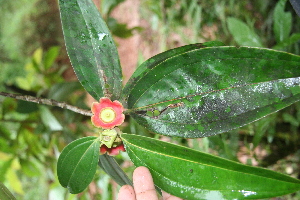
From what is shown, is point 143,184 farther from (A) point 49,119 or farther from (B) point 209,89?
(A) point 49,119

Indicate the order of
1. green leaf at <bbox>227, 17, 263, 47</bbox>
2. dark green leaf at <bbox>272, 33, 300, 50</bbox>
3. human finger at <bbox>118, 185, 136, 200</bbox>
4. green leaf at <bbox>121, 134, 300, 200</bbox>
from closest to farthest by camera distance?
green leaf at <bbox>121, 134, 300, 200</bbox> → human finger at <bbox>118, 185, 136, 200</bbox> → dark green leaf at <bbox>272, 33, 300, 50</bbox> → green leaf at <bbox>227, 17, 263, 47</bbox>

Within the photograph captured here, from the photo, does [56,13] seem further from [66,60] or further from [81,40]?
[81,40]

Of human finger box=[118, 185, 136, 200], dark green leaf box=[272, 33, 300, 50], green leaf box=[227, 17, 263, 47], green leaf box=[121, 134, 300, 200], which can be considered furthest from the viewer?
green leaf box=[227, 17, 263, 47]

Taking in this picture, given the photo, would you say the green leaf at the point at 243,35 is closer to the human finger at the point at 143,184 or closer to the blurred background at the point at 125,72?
the blurred background at the point at 125,72

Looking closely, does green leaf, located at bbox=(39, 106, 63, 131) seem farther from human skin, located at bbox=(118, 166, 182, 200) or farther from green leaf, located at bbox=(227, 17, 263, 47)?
green leaf, located at bbox=(227, 17, 263, 47)

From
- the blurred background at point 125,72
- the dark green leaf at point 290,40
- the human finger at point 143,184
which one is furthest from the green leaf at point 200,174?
the dark green leaf at point 290,40

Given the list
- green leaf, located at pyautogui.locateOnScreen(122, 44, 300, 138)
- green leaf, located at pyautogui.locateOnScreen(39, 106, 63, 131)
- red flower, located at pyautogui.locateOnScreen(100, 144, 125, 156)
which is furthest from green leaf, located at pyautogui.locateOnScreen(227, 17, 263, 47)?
green leaf, located at pyautogui.locateOnScreen(39, 106, 63, 131)
